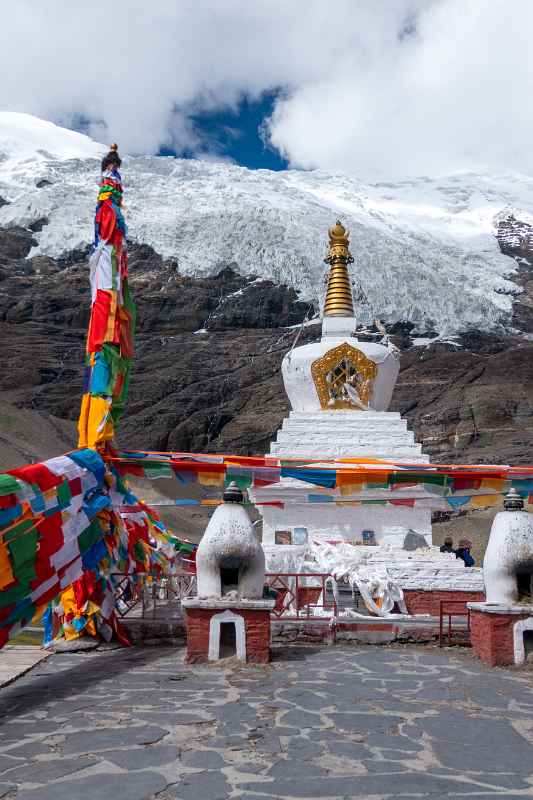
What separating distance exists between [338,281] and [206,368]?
36.8 meters

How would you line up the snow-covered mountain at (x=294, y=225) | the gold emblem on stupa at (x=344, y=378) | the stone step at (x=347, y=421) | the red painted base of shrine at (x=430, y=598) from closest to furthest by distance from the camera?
the red painted base of shrine at (x=430, y=598) → the stone step at (x=347, y=421) → the gold emblem on stupa at (x=344, y=378) → the snow-covered mountain at (x=294, y=225)

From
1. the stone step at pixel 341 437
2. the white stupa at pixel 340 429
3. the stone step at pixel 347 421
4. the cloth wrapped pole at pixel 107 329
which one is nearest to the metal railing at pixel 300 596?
the white stupa at pixel 340 429

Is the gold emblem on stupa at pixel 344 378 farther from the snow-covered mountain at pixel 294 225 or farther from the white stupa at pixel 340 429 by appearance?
the snow-covered mountain at pixel 294 225

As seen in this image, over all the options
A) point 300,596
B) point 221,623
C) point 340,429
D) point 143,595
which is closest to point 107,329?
point 143,595

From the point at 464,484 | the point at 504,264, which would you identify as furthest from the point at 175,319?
the point at 464,484

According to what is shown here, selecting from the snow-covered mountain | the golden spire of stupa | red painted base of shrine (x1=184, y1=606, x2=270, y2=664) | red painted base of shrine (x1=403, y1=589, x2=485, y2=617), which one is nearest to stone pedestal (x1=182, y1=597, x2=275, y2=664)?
red painted base of shrine (x1=184, y1=606, x2=270, y2=664)

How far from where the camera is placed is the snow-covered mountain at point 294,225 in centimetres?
6625

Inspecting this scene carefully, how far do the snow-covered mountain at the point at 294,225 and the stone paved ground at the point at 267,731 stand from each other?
5860 centimetres

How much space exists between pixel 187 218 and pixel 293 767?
7018 centimetres

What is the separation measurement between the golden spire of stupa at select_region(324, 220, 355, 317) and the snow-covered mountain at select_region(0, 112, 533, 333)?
4460 centimetres

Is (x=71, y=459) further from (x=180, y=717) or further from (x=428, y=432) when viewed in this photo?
(x=428, y=432)

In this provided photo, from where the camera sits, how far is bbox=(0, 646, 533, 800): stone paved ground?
3.81 metres

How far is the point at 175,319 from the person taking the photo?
6166cm

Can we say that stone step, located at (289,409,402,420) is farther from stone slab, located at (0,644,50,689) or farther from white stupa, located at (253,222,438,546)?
stone slab, located at (0,644,50,689)
